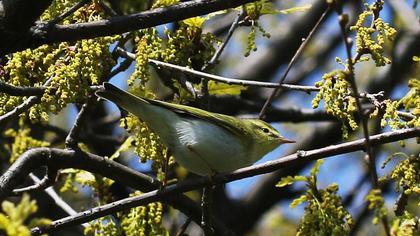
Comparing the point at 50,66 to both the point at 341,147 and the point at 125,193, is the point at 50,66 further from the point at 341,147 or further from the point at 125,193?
the point at 125,193

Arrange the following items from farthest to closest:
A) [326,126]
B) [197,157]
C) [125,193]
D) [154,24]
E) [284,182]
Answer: [326,126], [125,193], [197,157], [284,182], [154,24]

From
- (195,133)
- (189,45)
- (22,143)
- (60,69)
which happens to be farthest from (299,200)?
(22,143)

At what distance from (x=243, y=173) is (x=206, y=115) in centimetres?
76

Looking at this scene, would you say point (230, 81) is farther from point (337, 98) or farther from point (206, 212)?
point (206, 212)

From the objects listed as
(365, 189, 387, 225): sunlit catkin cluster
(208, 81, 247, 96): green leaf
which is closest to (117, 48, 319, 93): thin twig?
(208, 81, 247, 96): green leaf

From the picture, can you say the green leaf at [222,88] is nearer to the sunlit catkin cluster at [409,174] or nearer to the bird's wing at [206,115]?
the bird's wing at [206,115]

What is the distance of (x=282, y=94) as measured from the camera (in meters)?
6.88

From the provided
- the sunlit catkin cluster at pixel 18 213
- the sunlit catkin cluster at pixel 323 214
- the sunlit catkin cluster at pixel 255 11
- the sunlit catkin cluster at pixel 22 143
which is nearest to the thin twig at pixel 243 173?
the sunlit catkin cluster at pixel 323 214

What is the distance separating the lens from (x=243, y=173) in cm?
266

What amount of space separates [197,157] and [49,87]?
86 cm

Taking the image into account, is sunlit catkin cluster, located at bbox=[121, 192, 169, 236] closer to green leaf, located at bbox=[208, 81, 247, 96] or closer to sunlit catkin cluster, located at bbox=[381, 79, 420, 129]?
green leaf, located at bbox=[208, 81, 247, 96]

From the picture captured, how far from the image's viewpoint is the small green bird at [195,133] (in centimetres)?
318

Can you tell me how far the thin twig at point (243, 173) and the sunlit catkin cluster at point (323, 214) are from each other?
0.45 metres

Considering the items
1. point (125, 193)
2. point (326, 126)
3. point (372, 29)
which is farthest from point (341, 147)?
point (326, 126)
